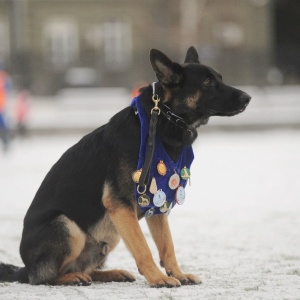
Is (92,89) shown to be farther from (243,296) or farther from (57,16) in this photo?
(243,296)

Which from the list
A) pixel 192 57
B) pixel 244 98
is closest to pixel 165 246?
pixel 244 98

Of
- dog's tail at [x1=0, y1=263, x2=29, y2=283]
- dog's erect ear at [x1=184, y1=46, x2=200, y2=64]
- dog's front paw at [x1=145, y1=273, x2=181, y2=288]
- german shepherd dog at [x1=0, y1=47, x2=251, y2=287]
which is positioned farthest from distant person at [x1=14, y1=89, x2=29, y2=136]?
dog's front paw at [x1=145, y1=273, x2=181, y2=288]

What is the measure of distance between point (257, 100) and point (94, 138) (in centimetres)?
2522

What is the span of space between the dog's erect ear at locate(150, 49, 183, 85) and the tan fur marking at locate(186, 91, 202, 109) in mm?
126

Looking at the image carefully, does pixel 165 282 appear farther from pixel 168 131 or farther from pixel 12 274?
pixel 12 274

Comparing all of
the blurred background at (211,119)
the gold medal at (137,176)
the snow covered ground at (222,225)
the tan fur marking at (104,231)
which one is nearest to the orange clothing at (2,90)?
the blurred background at (211,119)

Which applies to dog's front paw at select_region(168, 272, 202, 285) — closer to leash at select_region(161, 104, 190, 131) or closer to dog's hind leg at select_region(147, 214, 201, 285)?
dog's hind leg at select_region(147, 214, 201, 285)

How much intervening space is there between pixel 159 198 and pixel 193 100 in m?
0.61

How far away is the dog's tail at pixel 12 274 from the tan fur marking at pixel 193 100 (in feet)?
4.71

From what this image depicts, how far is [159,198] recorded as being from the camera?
529cm

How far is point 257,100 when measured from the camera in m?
30.4

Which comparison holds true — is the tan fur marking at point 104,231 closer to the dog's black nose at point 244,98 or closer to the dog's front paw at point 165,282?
the dog's front paw at point 165,282

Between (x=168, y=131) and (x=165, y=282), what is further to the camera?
(x=168, y=131)

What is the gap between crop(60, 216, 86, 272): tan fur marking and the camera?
533cm
